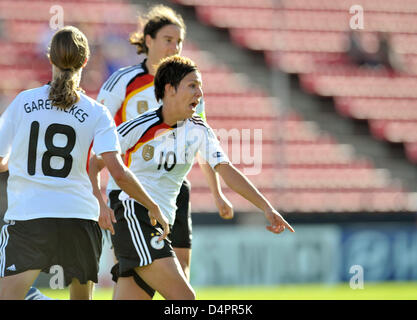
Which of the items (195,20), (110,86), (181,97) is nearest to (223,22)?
(195,20)

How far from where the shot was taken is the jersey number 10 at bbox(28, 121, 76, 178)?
165 inches

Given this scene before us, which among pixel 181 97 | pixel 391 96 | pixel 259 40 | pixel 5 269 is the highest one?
pixel 259 40

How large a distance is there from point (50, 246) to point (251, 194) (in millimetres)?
1146

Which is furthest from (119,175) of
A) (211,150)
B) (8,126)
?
(211,150)

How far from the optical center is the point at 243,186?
4.76 meters

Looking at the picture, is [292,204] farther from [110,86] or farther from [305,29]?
[110,86]

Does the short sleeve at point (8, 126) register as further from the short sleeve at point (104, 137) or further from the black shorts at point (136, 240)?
the black shorts at point (136, 240)

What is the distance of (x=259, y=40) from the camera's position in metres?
13.6

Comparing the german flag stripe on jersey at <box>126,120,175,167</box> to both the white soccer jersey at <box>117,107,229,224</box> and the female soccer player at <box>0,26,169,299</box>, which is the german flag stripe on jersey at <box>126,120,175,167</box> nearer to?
the white soccer jersey at <box>117,107,229,224</box>

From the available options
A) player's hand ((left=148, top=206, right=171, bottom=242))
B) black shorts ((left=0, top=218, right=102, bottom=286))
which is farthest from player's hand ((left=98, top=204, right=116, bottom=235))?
player's hand ((left=148, top=206, right=171, bottom=242))

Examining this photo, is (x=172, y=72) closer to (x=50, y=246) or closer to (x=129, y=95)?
(x=129, y=95)

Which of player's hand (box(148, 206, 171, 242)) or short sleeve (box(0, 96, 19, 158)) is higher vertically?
short sleeve (box(0, 96, 19, 158))

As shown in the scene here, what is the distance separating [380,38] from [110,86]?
8672 millimetres
